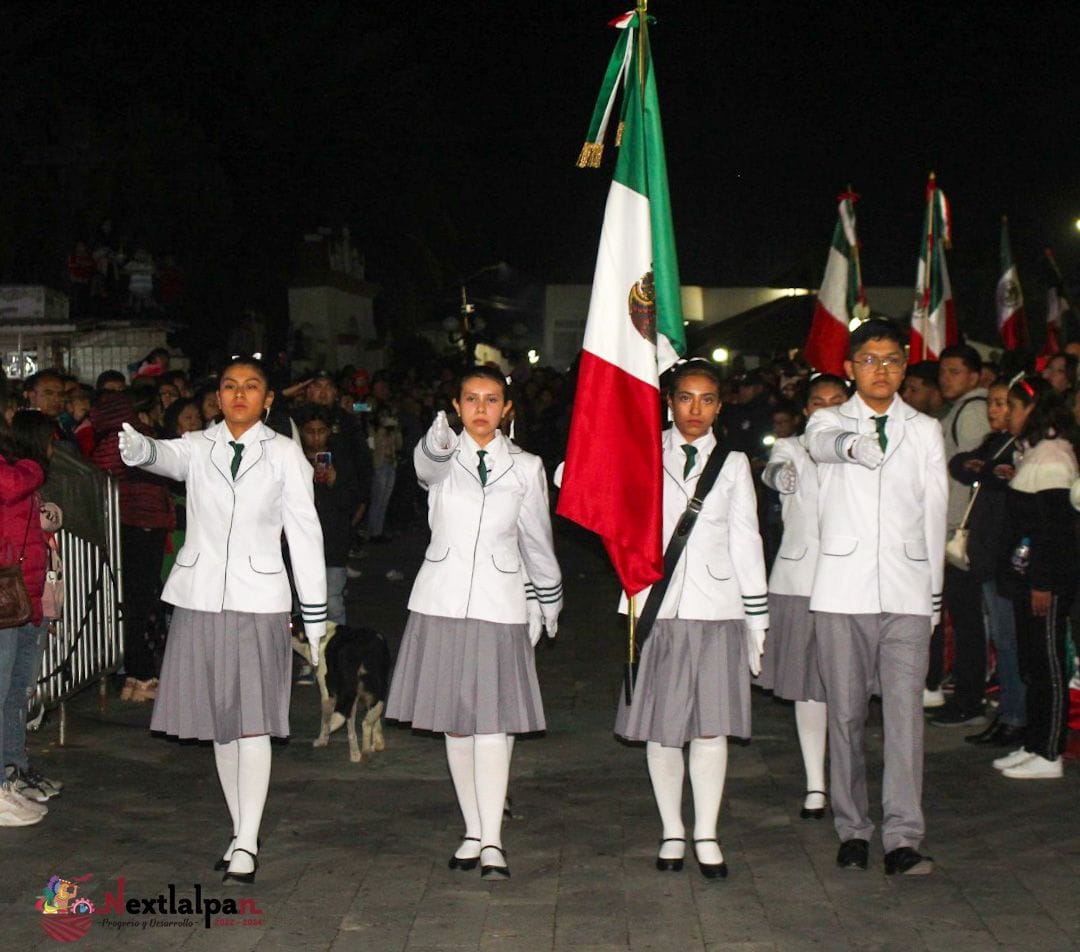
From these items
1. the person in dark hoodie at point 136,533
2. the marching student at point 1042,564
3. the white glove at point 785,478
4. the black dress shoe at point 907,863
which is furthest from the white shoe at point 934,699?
the person in dark hoodie at point 136,533

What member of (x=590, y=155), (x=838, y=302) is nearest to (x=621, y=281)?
(x=590, y=155)

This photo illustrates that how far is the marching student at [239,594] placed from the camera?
6.43m

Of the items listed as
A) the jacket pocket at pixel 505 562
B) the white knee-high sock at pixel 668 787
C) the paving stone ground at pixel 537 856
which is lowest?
the paving stone ground at pixel 537 856

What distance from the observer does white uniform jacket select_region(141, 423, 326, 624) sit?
6.43 m

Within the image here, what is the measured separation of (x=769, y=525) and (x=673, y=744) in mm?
6253

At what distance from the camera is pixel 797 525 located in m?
7.96

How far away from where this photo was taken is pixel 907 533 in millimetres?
6688

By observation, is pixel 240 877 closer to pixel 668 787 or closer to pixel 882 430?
pixel 668 787

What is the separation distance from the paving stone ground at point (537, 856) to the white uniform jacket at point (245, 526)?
3.80 ft

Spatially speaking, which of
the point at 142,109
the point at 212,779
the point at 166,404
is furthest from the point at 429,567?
the point at 142,109

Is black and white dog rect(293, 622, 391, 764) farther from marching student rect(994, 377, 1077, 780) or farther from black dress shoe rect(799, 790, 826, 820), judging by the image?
marching student rect(994, 377, 1077, 780)

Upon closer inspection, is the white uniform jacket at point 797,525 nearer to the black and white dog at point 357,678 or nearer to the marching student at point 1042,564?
the marching student at point 1042,564

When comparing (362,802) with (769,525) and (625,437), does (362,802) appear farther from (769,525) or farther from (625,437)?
(769,525)

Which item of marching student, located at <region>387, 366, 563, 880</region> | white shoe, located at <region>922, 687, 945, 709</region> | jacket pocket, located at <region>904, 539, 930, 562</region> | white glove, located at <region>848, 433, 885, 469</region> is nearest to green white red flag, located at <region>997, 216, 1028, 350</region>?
white shoe, located at <region>922, 687, 945, 709</region>
